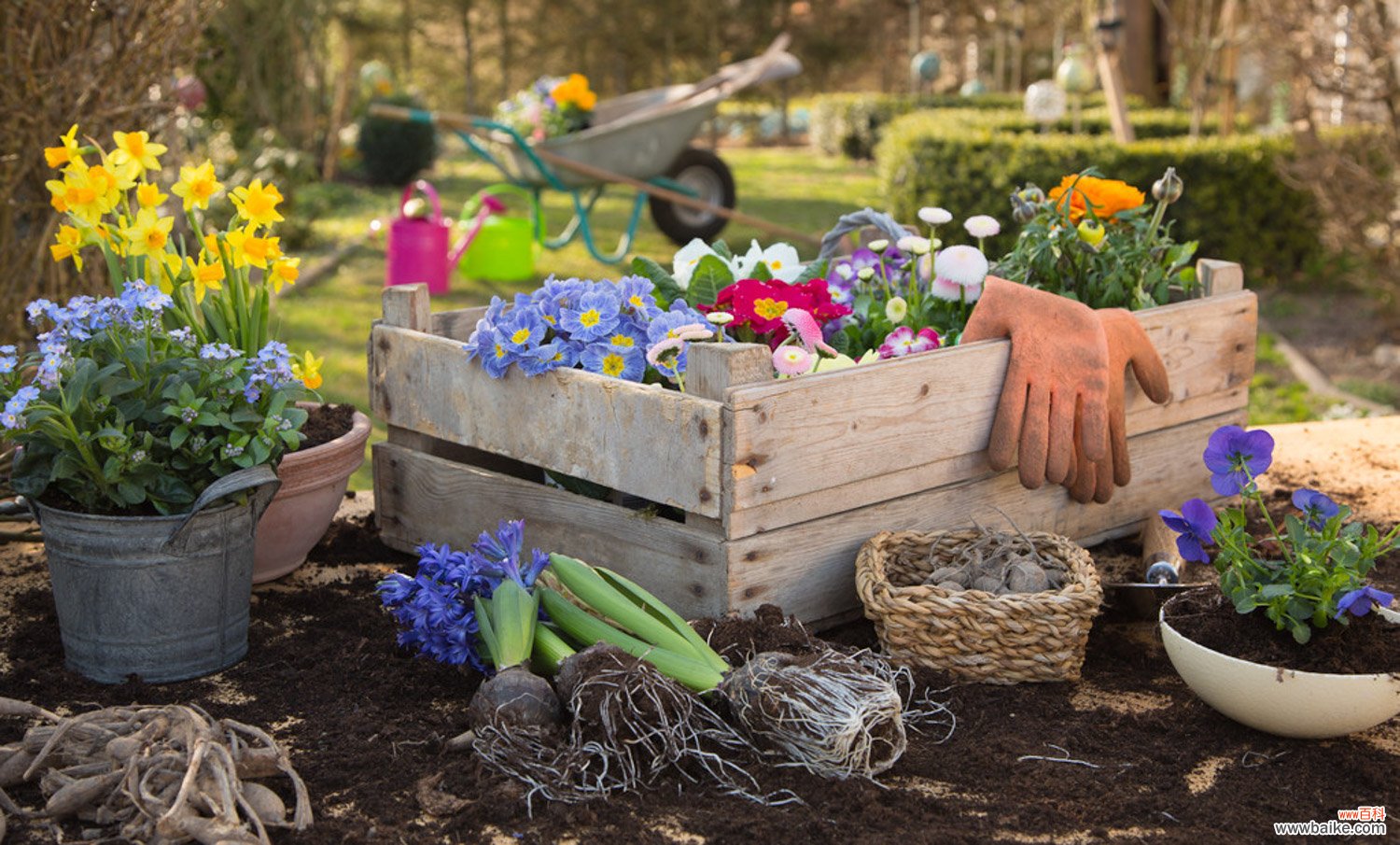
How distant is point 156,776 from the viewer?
2.02m

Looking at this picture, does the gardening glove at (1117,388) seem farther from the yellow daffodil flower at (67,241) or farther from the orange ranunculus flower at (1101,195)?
the yellow daffodil flower at (67,241)

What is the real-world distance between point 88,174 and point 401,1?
14.9 m

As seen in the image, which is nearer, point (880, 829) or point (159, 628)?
point (880, 829)

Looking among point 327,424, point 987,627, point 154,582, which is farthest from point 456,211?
point 987,627

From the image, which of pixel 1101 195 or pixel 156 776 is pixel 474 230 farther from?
pixel 156 776

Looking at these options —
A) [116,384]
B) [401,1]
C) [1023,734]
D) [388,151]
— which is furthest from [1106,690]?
[401,1]

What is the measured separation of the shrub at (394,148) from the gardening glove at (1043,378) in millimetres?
9688

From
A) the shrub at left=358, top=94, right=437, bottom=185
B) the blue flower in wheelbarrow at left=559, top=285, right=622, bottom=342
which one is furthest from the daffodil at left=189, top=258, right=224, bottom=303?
the shrub at left=358, top=94, right=437, bottom=185

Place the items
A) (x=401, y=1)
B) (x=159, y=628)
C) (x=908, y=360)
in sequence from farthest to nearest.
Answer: (x=401, y=1)
(x=908, y=360)
(x=159, y=628)

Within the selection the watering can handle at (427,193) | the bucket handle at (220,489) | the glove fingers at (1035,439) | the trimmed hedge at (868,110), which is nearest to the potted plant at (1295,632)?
the glove fingers at (1035,439)

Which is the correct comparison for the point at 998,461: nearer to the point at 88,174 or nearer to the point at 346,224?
the point at 88,174

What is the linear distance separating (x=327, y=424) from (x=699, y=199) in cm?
570

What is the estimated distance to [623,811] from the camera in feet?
6.72

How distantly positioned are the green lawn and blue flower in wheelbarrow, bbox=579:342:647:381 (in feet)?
3.64
